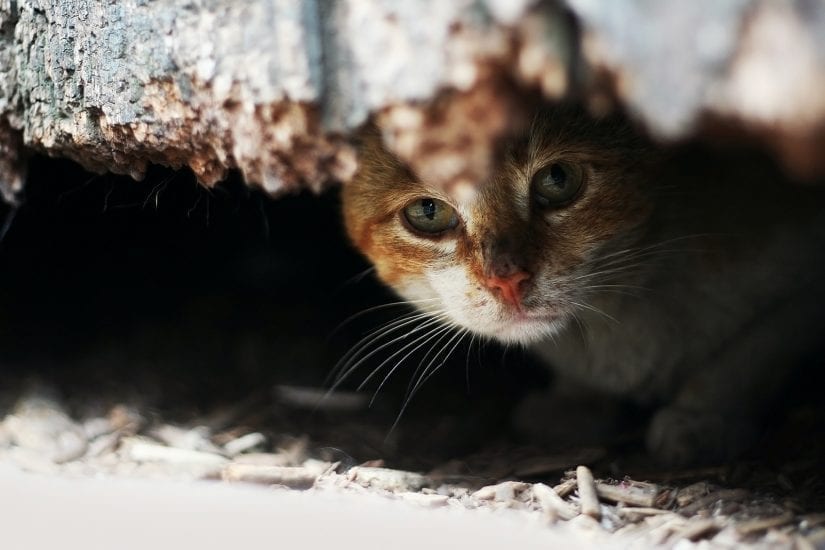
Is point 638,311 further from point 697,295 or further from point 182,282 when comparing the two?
point 182,282

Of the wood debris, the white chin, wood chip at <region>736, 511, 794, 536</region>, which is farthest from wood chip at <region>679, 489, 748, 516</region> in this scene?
the white chin

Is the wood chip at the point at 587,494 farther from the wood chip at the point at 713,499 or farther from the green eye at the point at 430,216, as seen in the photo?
the green eye at the point at 430,216

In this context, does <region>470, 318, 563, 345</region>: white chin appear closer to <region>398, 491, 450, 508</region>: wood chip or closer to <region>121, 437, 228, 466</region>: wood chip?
<region>398, 491, 450, 508</region>: wood chip

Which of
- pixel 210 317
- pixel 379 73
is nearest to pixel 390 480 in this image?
pixel 379 73

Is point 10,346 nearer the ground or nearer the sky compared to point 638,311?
nearer the ground

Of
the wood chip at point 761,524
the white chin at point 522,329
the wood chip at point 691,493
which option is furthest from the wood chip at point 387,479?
the wood chip at point 761,524

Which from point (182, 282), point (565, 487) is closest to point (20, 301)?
point (182, 282)

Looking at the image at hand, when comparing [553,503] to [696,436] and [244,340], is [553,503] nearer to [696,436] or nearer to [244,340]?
[696,436]
